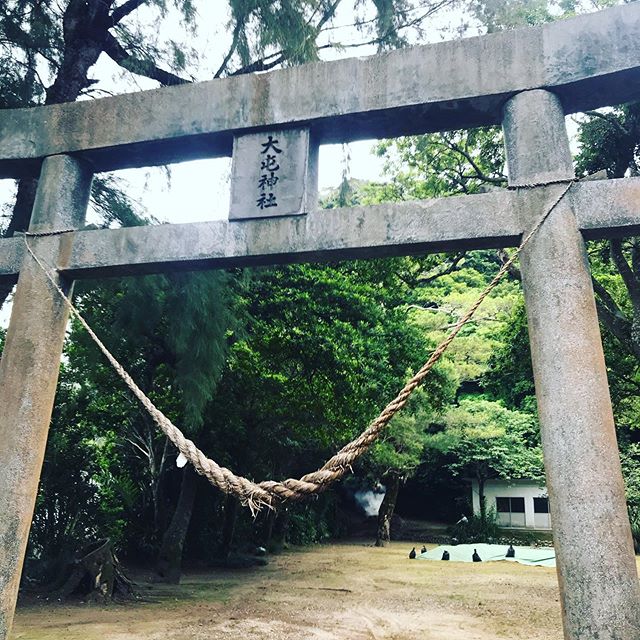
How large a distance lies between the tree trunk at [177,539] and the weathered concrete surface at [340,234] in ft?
23.5

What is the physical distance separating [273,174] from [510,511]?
70.1 feet

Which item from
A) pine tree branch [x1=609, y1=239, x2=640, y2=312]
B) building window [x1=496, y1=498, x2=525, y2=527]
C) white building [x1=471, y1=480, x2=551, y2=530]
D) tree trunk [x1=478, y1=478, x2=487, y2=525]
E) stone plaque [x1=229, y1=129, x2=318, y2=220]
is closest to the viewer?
stone plaque [x1=229, y1=129, x2=318, y2=220]

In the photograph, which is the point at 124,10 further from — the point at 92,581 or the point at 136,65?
the point at 92,581

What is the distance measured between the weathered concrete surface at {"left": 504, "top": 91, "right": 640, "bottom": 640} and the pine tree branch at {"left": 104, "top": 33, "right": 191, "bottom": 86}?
4152mm

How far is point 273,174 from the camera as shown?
365cm

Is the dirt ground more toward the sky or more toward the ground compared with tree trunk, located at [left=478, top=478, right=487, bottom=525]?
more toward the ground

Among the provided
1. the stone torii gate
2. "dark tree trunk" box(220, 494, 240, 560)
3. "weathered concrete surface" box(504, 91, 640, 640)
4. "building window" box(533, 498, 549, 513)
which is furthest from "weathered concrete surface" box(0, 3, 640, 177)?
"building window" box(533, 498, 549, 513)

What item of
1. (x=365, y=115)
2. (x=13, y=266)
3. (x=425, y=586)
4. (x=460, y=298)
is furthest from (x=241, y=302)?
(x=460, y=298)

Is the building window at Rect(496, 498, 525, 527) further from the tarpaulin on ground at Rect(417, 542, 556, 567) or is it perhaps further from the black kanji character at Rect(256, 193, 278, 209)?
the black kanji character at Rect(256, 193, 278, 209)

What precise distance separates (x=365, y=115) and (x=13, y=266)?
2.62 m

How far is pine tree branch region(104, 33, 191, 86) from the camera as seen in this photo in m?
5.95

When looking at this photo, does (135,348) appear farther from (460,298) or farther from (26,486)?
(460,298)

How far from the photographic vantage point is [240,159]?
3.77 m

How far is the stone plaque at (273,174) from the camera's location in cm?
356
